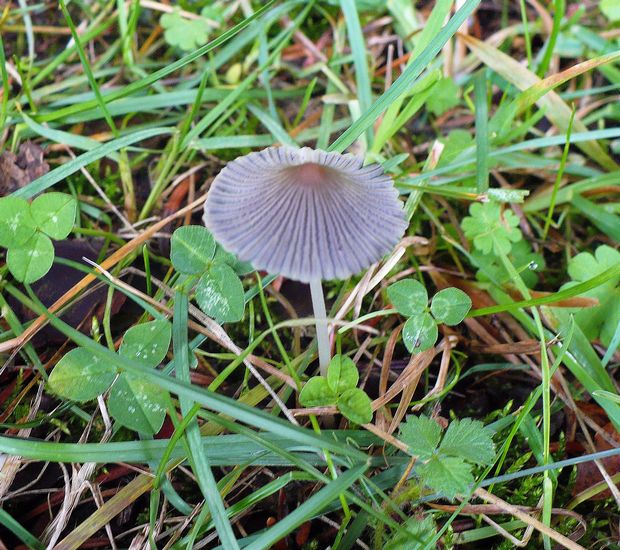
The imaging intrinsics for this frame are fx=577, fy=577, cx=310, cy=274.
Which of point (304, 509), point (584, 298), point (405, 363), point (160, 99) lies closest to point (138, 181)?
point (160, 99)

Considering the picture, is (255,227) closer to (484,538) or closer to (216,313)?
(216,313)

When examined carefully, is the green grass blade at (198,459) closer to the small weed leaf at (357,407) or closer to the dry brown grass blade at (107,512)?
the dry brown grass blade at (107,512)

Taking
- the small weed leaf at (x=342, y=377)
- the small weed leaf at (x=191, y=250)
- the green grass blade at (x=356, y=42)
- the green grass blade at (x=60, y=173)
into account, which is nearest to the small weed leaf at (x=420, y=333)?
the small weed leaf at (x=342, y=377)

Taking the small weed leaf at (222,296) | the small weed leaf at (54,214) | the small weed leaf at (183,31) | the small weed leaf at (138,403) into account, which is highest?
the small weed leaf at (183,31)

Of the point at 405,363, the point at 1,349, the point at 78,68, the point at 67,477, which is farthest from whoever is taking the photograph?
the point at 78,68

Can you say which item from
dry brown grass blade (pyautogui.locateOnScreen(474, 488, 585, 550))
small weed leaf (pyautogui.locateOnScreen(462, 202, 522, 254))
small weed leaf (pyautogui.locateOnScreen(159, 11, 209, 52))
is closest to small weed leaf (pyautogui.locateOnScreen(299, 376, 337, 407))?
dry brown grass blade (pyautogui.locateOnScreen(474, 488, 585, 550))

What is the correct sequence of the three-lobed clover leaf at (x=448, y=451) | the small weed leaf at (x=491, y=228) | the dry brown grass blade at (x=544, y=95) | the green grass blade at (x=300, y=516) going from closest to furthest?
the green grass blade at (x=300, y=516) → the three-lobed clover leaf at (x=448, y=451) → the small weed leaf at (x=491, y=228) → the dry brown grass blade at (x=544, y=95)

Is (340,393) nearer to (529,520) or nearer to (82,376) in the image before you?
(529,520)
